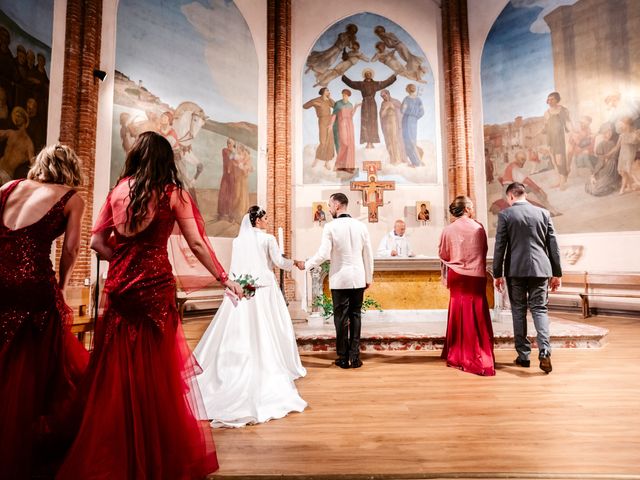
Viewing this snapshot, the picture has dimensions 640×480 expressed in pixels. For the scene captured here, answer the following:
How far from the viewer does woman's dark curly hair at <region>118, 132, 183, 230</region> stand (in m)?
1.88

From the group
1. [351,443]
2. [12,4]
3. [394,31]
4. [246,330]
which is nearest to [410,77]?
[394,31]

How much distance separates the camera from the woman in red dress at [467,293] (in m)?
4.17

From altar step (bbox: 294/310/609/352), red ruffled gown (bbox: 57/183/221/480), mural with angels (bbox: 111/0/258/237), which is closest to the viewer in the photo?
red ruffled gown (bbox: 57/183/221/480)

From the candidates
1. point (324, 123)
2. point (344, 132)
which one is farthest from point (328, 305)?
point (324, 123)

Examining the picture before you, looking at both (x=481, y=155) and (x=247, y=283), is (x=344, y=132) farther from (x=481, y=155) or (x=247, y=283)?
(x=247, y=283)

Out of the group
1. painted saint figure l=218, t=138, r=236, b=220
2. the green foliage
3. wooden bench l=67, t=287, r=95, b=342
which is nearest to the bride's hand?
wooden bench l=67, t=287, r=95, b=342

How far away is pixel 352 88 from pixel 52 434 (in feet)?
32.9

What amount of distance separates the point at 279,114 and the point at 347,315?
23.6 ft

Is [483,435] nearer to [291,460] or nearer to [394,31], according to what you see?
[291,460]

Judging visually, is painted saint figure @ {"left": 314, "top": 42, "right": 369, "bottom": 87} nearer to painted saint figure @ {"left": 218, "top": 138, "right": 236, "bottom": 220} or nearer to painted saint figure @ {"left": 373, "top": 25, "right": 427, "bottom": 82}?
painted saint figure @ {"left": 373, "top": 25, "right": 427, "bottom": 82}

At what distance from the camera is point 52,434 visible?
211 cm

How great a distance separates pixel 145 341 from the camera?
76.6 inches

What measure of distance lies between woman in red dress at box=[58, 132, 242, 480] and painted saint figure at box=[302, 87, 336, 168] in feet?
28.2

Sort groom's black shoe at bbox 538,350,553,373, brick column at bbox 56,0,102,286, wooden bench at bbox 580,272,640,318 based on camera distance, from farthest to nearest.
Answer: wooden bench at bbox 580,272,640,318
brick column at bbox 56,0,102,286
groom's black shoe at bbox 538,350,553,373
